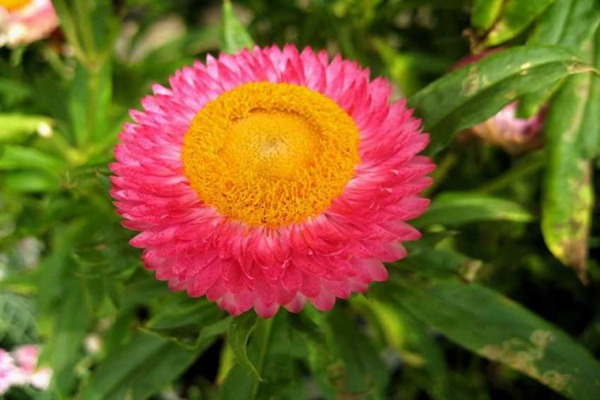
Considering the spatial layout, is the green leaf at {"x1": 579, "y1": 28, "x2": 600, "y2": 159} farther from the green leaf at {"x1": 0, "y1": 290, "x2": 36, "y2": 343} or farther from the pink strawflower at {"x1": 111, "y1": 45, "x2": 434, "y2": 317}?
the green leaf at {"x1": 0, "y1": 290, "x2": 36, "y2": 343}

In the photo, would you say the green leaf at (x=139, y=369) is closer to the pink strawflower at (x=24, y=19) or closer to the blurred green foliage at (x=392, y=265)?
the blurred green foliage at (x=392, y=265)

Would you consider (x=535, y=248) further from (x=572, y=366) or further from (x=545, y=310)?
(x=572, y=366)

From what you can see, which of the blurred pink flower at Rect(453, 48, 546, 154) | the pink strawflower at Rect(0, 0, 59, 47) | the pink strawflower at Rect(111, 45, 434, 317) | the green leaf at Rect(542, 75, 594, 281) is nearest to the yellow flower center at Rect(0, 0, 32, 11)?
the pink strawflower at Rect(0, 0, 59, 47)

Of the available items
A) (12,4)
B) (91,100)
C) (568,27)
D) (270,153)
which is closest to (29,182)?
(91,100)

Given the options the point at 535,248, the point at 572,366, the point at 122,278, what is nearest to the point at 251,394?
the point at 122,278

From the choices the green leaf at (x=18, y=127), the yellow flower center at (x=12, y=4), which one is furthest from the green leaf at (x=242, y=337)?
the yellow flower center at (x=12, y=4)

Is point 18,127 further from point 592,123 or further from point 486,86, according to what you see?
point 592,123
